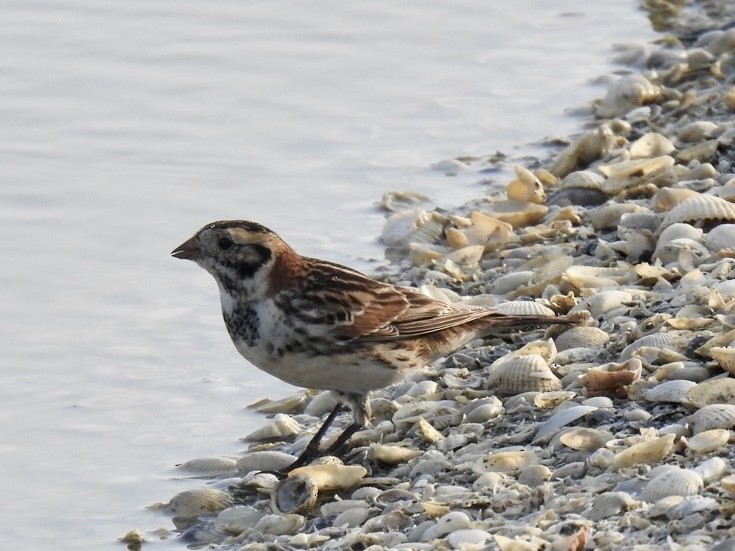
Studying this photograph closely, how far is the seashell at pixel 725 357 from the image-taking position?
646 cm

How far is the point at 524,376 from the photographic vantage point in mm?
7320

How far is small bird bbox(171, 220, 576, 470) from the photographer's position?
23.2ft

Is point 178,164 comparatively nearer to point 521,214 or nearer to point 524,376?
point 521,214

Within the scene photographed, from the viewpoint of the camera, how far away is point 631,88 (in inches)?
506

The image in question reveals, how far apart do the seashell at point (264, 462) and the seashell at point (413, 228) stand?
11.1ft

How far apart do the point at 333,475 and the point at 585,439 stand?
1234 millimetres

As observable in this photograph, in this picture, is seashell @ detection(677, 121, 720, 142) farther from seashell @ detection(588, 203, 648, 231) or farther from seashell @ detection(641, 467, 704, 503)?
seashell @ detection(641, 467, 704, 503)

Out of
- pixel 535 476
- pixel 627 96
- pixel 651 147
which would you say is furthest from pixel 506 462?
pixel 627 96

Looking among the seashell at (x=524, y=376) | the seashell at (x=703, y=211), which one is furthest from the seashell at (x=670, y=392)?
the seashell at (x=703, y=211)

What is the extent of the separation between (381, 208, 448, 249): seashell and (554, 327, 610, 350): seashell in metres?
3.01

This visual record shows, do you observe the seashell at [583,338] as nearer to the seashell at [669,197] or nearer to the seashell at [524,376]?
the seashell at [524,376]

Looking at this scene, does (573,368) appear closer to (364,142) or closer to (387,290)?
(387,290)

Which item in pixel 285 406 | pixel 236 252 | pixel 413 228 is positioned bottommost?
pixel 285 406

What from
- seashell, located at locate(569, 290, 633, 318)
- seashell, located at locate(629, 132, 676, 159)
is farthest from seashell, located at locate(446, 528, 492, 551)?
seashell, located at locate(629, 132, 676, 159)
